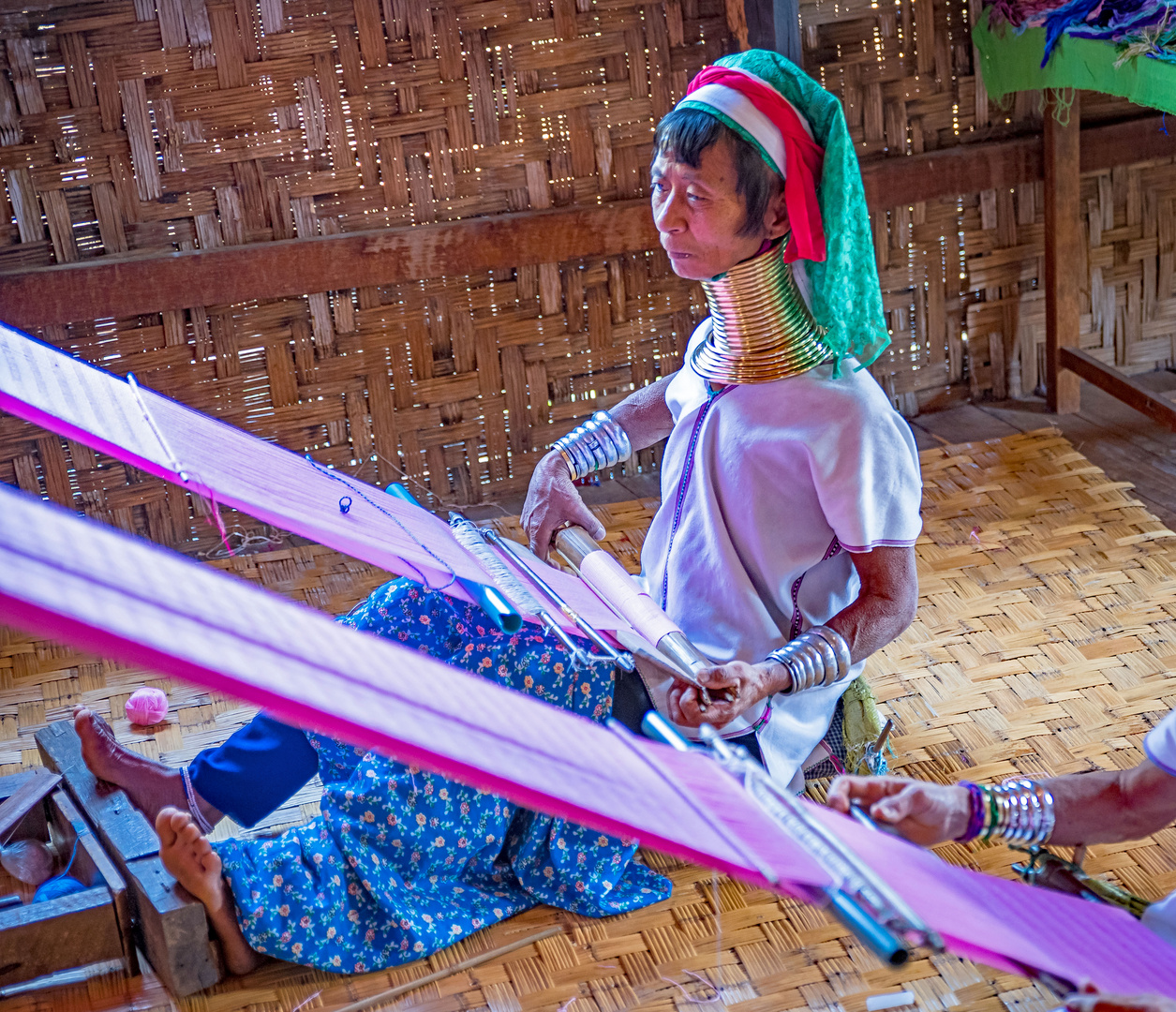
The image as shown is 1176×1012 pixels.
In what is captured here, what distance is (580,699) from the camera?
75.0 inches

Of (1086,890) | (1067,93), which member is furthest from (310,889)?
(1067,93)

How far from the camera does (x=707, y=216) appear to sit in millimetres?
1850

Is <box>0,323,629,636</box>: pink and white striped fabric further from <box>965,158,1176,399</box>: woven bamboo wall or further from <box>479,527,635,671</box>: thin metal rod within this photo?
<box>965,158,1176,399</box>: woven bamboo wall

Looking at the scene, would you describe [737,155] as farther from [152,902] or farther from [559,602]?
[152,902]

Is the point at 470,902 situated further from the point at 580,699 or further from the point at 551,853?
the point at 580,699

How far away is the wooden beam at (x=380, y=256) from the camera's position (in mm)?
3016

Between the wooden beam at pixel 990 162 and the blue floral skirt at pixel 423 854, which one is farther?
the wooden beam at pixel 990 162

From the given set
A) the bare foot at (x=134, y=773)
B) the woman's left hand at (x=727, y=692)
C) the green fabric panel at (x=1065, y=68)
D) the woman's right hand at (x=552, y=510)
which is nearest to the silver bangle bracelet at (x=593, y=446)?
the woman's right hand at (x=552, y=510)

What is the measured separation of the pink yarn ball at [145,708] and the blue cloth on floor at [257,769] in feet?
1.88

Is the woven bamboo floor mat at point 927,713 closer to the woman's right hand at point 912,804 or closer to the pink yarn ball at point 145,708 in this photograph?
the pink yarn ball at point 145,708

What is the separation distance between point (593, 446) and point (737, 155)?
64 cm

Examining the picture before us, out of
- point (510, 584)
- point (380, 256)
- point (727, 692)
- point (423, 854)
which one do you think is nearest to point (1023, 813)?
point (727, 692)

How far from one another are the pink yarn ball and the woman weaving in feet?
1.49

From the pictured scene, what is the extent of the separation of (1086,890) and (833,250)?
2.98 feet
